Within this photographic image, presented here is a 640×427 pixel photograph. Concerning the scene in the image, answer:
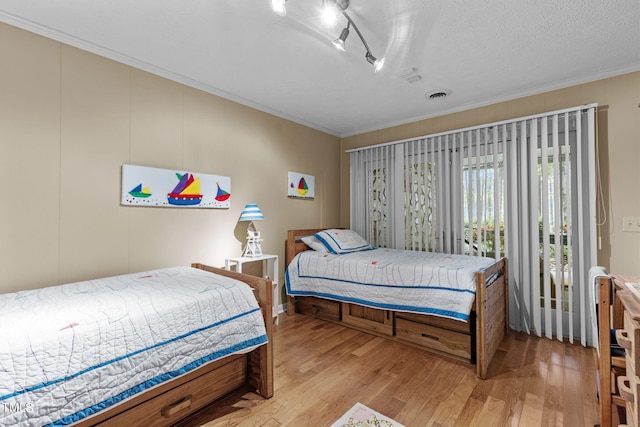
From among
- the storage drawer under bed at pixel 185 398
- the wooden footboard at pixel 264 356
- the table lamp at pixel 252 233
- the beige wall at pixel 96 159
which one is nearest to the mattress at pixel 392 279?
the table lamp at pixel 252 233

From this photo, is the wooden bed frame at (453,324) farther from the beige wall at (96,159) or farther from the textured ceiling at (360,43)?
the textured ceiling at (360,43)

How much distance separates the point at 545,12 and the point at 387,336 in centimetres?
261

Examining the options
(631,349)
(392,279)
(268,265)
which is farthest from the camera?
(268,265)

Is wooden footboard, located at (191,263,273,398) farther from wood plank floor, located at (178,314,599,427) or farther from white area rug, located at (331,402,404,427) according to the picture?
white area rug, located at (331,402,404,427)

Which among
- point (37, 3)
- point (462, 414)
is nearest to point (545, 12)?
point (462, 414)

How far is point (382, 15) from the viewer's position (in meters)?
1.81

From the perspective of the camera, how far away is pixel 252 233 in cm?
312

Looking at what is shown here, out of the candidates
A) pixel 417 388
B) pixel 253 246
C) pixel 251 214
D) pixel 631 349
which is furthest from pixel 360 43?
pixel 417 388

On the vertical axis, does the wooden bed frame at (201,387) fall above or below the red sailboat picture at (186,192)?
below

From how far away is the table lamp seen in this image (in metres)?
3.01

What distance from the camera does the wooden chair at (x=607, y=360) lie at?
149cm

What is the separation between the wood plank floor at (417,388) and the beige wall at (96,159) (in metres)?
1.29

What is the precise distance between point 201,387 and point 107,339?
0.66 metres

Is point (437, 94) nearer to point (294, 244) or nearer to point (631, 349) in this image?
point (294, 244)
